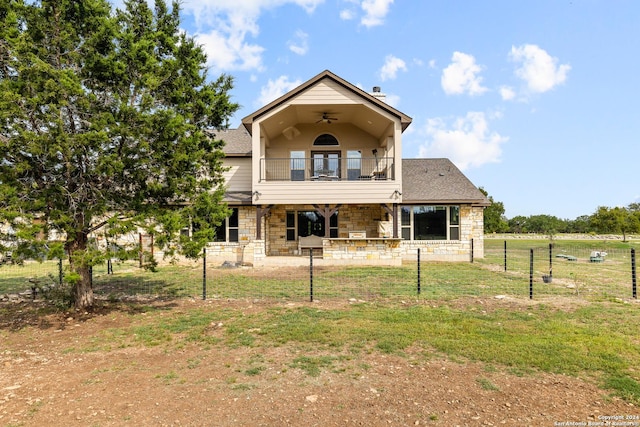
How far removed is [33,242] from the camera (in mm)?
6352

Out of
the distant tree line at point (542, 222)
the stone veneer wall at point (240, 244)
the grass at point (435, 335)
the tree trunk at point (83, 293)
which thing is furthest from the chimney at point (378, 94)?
the distant tree line at point (542, 222)

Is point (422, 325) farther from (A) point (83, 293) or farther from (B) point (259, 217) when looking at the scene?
(B) point (259, 217)

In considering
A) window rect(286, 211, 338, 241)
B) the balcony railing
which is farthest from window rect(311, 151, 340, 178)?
window rect(286, 211, 338, 241)

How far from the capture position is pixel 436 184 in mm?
19094

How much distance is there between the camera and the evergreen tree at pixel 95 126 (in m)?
6.37

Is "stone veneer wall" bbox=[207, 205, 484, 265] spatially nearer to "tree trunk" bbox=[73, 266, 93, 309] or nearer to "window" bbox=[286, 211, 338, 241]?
"window" bbox=[286, 211, 338, 241]

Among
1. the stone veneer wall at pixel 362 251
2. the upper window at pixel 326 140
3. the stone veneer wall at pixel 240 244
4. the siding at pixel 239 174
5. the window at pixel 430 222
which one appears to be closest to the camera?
the stone veneer wall at pixel 362 251

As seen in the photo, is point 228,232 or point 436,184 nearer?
point 228,232

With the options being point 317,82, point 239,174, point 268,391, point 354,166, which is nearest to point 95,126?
point 268,391

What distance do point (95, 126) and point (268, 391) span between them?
211 inches

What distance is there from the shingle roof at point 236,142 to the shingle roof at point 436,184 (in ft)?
26.5

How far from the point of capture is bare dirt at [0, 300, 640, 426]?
370cm

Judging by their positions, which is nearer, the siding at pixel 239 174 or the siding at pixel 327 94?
the siding at pixel 327 94

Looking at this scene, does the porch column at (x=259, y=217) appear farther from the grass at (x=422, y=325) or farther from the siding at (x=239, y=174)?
the grass at (x=422, y=325)
